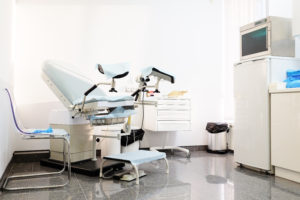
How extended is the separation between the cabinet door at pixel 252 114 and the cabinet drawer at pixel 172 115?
81 cm

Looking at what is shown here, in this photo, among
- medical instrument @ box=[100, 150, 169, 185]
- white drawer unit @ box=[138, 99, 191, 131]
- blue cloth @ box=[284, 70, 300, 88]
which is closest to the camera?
medical instrument @ box=[100, 150, 169, 185]

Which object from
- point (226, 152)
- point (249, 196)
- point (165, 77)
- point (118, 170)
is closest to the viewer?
point (249, 196)

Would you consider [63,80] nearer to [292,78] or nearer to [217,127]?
[217,127]

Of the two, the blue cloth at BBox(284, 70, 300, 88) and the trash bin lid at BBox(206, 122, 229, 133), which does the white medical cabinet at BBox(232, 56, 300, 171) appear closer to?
the blue cloth at BBox(284, 70, 300, 88)

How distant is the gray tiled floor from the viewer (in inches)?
86.4

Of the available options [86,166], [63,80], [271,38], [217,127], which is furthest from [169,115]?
[271,38]

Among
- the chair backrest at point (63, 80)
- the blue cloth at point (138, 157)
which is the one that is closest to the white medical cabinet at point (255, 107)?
the blue cloth at point (138, 157)

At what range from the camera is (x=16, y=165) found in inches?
132

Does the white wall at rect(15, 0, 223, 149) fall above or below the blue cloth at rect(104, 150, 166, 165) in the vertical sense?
above

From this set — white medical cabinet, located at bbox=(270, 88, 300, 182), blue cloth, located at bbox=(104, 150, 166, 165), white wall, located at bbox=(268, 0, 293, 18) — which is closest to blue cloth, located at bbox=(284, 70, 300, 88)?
white medical cabinet, located at bbox=(270, 88, 300, 182)

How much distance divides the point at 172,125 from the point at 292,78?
1654mm

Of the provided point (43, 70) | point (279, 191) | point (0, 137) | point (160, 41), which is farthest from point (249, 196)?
point (160, 41)

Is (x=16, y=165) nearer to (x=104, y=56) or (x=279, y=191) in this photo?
(x=104, y=56)

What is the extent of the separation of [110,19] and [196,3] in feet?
4.91
